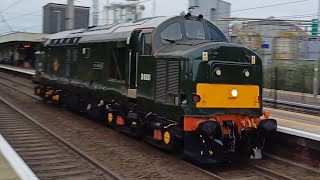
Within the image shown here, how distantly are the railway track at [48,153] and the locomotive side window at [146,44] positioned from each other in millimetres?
2708

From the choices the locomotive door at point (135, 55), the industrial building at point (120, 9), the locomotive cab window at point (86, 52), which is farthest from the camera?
the industrial building at point (120, 9)

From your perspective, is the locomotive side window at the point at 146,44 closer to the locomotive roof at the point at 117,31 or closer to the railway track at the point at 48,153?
the locomotive roof at the point at 117,31

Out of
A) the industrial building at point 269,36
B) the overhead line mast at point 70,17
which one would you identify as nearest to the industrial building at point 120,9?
the industrial building at point 269,36

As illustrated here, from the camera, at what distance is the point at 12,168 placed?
7.12m

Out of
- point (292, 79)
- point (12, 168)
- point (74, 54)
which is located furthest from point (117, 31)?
point (292, 79)

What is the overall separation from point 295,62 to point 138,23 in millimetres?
19351

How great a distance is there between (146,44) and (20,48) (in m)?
52.9

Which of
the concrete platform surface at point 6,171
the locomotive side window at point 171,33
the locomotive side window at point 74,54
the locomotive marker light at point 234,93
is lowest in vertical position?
the concrete platform surface at point 6,171

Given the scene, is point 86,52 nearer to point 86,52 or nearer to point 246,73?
point 86,52

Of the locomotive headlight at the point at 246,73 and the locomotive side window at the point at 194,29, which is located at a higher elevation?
Answer: the locomotive side window at the point at 194,29

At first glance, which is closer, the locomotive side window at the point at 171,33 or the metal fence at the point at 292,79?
the locomotive side window at the point at 171,33

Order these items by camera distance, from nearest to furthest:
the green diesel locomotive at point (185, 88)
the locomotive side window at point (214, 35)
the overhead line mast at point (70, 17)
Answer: the green diesel locomotive at point (185, 88) < the locomotive side window at point (214, 35) < the overhead line mast at point (70, 17)

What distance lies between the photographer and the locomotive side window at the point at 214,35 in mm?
11112

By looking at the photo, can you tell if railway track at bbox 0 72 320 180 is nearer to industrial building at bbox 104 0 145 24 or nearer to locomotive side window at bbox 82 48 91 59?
locomotive side window at bbox 82 48 91 59
